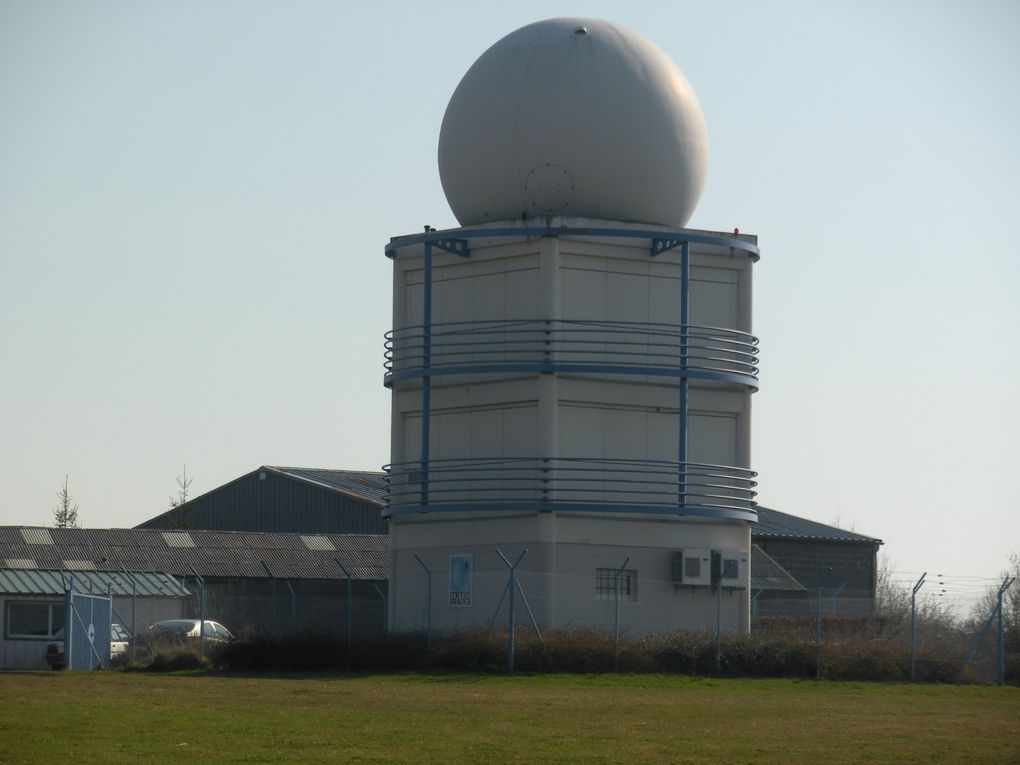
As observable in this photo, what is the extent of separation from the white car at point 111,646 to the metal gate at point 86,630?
451 millimetres

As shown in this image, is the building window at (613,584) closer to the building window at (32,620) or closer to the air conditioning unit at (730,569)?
the air conditioning unit at (730,569)

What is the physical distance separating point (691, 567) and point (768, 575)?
16022mm

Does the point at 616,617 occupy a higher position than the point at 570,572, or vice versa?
the point at 570,572

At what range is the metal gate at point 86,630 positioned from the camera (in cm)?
3847

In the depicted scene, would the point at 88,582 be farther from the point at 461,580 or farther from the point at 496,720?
the point at 496,720

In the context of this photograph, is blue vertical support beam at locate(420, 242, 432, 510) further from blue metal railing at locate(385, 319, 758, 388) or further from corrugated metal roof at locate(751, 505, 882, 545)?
corrugated metal roof at locate(751, 505, 882, 545)

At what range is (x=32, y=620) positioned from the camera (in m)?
41.5

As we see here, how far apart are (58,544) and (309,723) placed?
94.0 feet

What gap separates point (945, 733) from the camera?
82.4ft

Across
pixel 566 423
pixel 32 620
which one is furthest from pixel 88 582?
pixel 566 423

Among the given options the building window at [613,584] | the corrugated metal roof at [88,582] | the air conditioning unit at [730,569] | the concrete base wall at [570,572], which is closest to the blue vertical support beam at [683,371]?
the concrete base wall at [570,572]

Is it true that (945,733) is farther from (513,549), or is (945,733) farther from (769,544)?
(769,544)

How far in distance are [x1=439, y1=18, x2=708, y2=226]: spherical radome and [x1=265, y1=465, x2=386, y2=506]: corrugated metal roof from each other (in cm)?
2183

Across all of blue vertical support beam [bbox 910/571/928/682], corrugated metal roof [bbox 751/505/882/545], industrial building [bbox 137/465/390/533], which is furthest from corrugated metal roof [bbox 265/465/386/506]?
blue vertical support beam [bbox 910/571/928/682]
